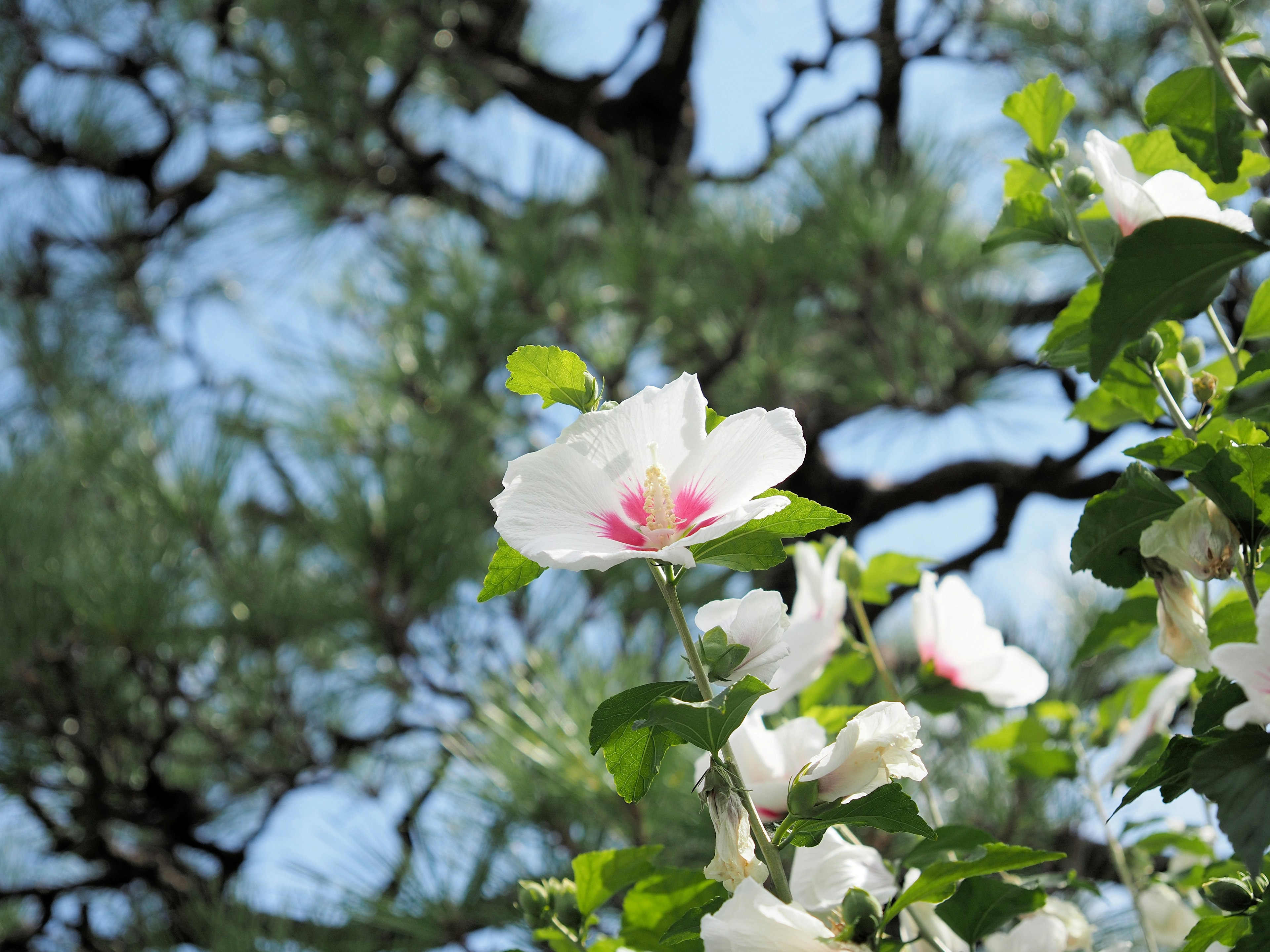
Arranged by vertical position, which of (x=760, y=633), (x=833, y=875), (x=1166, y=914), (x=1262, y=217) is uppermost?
(x=1262, y=217)

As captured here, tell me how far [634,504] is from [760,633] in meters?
0.05

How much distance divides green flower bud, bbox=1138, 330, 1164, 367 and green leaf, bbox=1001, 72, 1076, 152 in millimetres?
94

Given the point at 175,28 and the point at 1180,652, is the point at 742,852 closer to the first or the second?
the point at 1180,652

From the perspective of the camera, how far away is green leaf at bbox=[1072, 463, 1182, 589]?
1.00 ft

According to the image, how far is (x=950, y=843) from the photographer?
34 centimetres

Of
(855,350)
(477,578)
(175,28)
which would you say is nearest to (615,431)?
(477,578)

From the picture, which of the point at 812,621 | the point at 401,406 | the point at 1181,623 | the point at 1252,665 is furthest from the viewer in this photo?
the point at 401,406

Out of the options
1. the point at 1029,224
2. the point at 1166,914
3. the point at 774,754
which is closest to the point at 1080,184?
the point at 1029,224

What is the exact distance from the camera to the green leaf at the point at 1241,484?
0.27 meters

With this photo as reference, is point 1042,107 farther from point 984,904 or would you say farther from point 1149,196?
point 984,904

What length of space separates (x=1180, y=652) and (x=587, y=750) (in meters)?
0.49

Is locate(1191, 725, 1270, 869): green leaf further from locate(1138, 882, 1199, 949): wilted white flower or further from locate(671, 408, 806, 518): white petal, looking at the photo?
locate(1138, 882, 1199, 949): wilted white flower

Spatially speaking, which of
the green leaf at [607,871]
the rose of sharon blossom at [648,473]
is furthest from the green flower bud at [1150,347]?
the green leaf at [607,871]

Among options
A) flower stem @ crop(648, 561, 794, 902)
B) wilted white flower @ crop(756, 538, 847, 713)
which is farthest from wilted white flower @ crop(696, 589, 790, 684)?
wilted white flower @ crop(756, 538, 847, 713)
